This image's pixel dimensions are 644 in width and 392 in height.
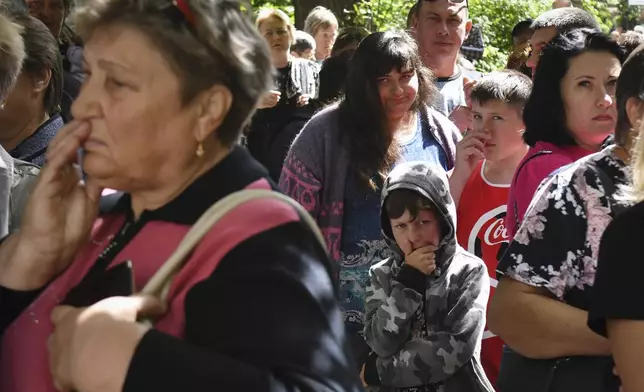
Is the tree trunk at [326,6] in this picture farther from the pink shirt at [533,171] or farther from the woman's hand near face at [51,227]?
the woman's hand near face at [51,227]

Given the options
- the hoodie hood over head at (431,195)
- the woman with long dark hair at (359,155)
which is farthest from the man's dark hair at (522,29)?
the hoodie hood over head at (431,195)

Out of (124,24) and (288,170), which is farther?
(288,170)

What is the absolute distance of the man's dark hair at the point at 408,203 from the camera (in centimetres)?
428

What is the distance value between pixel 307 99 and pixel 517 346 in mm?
5411

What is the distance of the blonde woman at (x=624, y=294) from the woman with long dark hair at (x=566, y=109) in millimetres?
1416

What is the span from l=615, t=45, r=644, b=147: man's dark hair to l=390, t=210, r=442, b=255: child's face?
3.48 ft

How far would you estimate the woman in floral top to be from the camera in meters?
3.08

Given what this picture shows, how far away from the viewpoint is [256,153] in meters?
8.08

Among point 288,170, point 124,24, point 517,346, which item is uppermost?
point 124,24

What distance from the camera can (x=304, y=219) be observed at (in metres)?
2.02

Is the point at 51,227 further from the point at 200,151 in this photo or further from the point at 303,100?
the point at 303,100

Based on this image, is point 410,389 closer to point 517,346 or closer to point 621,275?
point 517,346

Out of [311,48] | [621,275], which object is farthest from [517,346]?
[311,48]

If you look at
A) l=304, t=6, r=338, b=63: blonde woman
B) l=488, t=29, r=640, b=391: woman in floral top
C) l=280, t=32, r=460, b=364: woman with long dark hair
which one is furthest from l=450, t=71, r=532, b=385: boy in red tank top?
l=304, t=6, r=338, b=63: blonde woman
